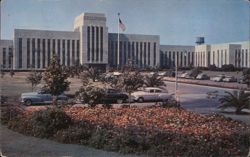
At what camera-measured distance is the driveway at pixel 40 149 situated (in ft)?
28.7

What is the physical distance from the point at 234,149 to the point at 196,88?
13.6 feet

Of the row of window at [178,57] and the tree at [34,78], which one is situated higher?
the row of window at [178,57]

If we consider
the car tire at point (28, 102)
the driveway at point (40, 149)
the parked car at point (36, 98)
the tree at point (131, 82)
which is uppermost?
the tree at point (131, 82)

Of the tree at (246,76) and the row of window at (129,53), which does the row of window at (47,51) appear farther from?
the tree at (246,76)

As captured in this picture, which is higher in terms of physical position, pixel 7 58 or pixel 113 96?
pixel 7 58

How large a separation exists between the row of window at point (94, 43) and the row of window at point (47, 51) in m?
0.40

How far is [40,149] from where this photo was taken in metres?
9.16

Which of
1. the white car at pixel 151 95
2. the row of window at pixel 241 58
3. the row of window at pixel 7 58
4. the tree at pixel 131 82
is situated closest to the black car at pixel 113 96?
the tree at pixel 131 82

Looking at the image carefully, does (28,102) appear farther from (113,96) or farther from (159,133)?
(159,133)

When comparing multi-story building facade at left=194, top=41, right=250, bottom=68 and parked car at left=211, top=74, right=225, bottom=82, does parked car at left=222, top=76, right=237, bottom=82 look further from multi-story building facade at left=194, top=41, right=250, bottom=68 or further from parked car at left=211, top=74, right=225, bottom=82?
multi-story building facade at left=194, top=41, right=250, bottom=68

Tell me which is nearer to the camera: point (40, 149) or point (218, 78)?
point (40, 149)

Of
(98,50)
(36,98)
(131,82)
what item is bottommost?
(36,98)

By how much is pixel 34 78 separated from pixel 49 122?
248cm

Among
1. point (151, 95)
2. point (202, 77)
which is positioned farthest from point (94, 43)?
point (202, 77)
